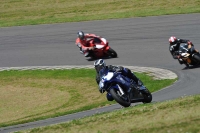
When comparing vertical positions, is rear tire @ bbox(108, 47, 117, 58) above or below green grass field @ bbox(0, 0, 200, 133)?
below

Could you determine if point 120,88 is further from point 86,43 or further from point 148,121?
point 86,43

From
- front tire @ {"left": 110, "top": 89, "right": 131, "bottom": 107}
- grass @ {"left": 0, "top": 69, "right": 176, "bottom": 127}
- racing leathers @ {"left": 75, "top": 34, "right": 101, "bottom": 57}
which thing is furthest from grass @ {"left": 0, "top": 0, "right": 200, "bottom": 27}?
front tire @ {"left": 110, "top": 89, "right": 131, "bottom": 107}

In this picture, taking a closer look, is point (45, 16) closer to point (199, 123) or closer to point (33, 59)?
point (33, 59)

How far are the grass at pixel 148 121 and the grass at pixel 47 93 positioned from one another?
5.00 meters

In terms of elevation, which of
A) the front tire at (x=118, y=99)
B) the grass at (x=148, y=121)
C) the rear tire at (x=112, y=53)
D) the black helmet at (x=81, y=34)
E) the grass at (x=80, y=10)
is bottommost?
the rear tire at (x=112, y=53)

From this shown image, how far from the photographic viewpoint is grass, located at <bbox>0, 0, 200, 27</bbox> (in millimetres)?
33719

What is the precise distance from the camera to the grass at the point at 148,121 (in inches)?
375

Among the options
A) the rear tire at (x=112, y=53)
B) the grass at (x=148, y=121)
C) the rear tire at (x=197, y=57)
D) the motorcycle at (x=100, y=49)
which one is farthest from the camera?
the motorcycle at (x=100, y=49)

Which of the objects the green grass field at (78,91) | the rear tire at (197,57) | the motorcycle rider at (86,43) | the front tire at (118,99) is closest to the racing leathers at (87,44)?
the motorcycle rider at (86,43)

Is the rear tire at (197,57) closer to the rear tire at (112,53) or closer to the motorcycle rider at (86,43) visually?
the rear tire at (112,53)

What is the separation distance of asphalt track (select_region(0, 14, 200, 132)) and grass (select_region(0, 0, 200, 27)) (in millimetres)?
1431

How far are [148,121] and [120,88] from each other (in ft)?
14.0

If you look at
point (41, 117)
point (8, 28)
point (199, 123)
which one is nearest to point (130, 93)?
point (41, 117)

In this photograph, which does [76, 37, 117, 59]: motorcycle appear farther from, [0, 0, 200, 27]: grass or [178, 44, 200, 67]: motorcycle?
[0, 0, 200, 27]: grass
